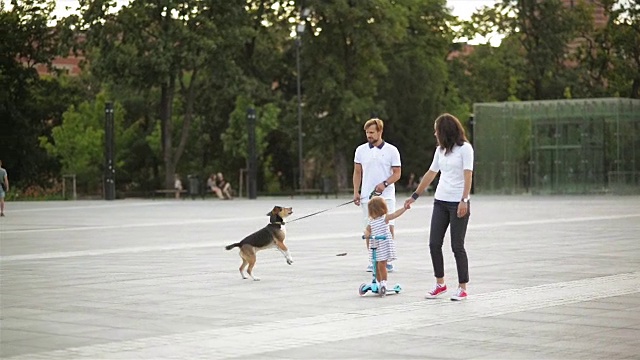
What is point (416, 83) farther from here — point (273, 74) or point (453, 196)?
point (453, 196)

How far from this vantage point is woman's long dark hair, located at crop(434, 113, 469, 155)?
13.4 m

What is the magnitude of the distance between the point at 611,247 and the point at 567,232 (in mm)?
4315

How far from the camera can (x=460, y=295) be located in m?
13.2

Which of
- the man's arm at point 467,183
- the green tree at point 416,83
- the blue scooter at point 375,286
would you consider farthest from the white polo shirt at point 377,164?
the green tree at point 416,83

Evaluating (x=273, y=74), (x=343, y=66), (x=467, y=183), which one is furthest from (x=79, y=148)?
(x=467, y=183)

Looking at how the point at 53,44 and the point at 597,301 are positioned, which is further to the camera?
the point at 53,44

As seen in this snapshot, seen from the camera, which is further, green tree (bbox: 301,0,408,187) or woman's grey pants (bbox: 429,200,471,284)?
green tree (bbox: 301,0,408,187)

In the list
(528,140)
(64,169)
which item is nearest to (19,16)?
(64,169)

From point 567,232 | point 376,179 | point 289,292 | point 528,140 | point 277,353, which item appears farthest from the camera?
point 528,140

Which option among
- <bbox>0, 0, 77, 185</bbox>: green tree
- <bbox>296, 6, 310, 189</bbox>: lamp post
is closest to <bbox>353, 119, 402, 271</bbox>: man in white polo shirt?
<bbox>296, 6, 310, 189</bbox>: lamp post

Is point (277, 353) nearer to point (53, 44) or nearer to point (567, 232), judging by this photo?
point (567, 232)

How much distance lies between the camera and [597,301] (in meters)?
13.0

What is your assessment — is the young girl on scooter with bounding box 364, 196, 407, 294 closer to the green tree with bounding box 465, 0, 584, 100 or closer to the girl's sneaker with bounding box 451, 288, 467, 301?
the girl's sneaker with bounding box 451, 288, 467, 301

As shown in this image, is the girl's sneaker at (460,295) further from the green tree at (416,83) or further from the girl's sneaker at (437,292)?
the green tree at (416,83)
